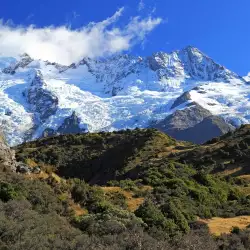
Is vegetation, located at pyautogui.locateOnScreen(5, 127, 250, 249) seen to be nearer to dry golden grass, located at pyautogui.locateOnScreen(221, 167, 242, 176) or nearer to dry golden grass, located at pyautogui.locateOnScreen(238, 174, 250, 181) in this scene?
dry golden grass, located at pyautogui.locateOnScreen(221, 167, 242, 176)

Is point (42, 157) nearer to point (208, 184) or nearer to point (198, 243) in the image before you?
point (208, 184)

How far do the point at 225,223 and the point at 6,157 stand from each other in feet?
43.3

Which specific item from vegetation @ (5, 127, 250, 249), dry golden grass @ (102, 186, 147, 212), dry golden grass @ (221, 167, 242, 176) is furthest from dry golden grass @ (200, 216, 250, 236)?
dry golden grass @ (221, 167, 242, 176)

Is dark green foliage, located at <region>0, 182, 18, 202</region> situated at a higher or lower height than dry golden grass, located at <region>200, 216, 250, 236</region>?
higher

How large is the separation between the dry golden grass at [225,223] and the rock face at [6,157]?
1072 centimetres

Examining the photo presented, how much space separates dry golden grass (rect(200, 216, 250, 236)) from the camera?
26.3 m

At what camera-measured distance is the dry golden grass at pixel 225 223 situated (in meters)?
26.3

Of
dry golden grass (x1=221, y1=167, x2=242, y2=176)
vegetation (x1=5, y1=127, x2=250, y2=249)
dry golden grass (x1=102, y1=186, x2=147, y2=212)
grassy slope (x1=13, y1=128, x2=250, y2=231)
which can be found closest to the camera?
vegetation (x1=5, y1=127, x2=250, y2=249)

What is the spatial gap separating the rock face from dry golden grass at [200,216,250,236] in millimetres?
10716

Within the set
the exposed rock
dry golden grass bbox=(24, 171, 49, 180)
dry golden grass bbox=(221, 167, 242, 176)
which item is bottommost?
dry golden grass bbox=(24, 171, 49, 180)

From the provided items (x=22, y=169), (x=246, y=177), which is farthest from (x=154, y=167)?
(x=22, y=169)

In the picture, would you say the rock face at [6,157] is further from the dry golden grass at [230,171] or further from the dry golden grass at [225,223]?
the dry golden grass at [230,171]

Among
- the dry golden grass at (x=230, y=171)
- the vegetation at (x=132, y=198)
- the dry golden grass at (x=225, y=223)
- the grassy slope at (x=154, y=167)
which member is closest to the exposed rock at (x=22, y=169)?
the vegetation at (x=132, y=198)

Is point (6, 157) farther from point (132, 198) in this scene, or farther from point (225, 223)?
point (225, 223)
